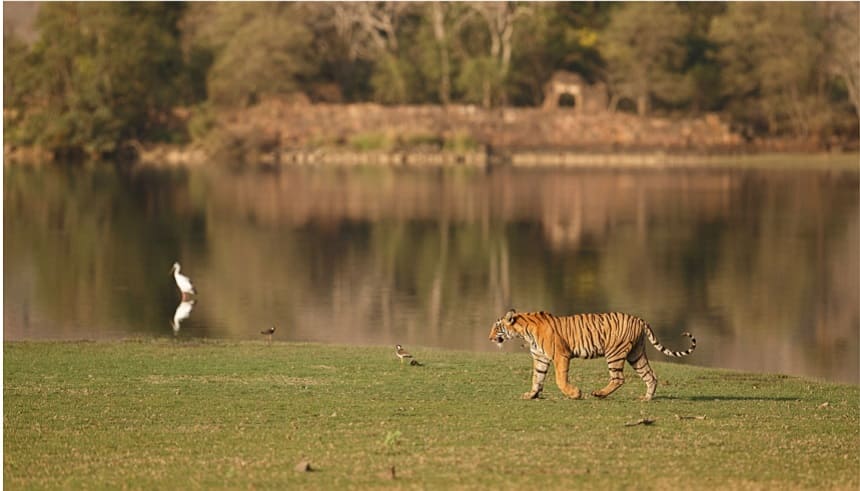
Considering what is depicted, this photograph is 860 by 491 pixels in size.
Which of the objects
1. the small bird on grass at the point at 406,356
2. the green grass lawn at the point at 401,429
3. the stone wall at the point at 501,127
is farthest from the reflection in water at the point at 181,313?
the stone wall at the point at 501,127

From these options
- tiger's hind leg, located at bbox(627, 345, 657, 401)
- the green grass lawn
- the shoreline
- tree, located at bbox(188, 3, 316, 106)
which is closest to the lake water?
the green grass lawn

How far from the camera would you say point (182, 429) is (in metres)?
11.7

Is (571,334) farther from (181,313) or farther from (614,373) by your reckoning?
(181,313)

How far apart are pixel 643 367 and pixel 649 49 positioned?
2821 inches

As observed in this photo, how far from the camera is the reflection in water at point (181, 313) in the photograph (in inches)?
921

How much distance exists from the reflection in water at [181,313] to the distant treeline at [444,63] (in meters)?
59.6

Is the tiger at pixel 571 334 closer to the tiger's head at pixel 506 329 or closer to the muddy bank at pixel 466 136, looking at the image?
the tiger's head at pixel 506 329

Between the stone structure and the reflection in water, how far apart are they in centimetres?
6143

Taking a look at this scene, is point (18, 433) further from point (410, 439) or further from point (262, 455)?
point (410, 439)

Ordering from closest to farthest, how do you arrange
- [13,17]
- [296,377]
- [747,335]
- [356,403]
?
[356,403] < [296,377] < [747,335] < [13,17]

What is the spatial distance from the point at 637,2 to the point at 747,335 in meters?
63.7

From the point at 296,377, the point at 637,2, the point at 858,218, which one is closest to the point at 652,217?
the point at 858,218

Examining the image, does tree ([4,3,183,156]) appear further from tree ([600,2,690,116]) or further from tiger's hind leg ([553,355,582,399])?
tiger's hind leg ([553,355,582,399])

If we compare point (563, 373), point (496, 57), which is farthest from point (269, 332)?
point (496, 57)
